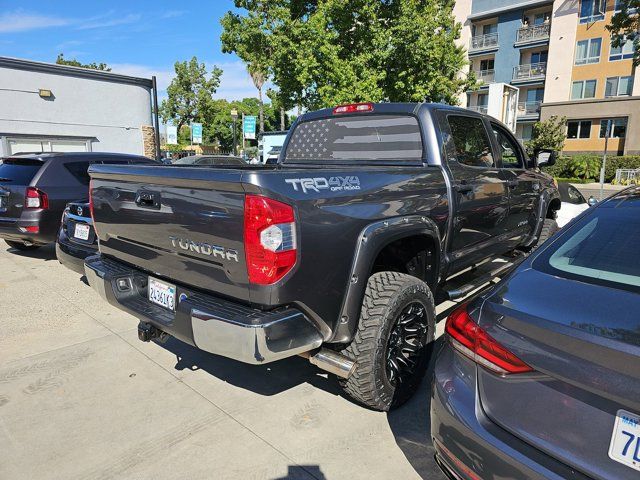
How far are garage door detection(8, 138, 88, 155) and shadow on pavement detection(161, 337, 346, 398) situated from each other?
14218 millimetres

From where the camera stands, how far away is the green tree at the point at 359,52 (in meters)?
17.4

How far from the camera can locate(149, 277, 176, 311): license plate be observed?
105 inches

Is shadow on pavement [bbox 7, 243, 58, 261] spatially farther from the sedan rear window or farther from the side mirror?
the sedan rear window

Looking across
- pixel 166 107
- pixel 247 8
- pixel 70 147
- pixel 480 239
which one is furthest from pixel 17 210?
pixel 166 107

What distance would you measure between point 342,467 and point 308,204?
57.8 inches

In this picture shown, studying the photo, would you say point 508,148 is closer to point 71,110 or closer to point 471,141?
point 471,141

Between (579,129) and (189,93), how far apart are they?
41018 millimetres

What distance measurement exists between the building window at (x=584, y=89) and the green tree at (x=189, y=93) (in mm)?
36935

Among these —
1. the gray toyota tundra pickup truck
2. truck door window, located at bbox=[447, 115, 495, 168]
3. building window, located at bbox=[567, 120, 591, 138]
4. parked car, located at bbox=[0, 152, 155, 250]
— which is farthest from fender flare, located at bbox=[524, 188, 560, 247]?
building window, located at bbox=[567, 120, 591, 138]

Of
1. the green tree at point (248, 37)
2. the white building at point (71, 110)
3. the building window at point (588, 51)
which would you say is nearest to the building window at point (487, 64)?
the building window at point (588, 51)

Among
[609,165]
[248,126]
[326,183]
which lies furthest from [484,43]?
[326,183]

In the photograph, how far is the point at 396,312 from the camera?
2705 millimetres

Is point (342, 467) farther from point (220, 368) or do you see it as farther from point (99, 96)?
point (99, 96)

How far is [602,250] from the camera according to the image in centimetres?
199
